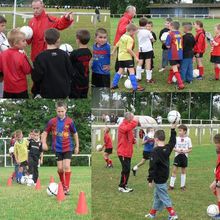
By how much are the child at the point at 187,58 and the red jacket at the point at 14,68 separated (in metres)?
3.14

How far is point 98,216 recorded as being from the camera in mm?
5648

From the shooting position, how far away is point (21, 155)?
941cm

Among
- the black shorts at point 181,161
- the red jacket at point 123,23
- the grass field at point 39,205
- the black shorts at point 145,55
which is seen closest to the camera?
the grass field at point 39,205

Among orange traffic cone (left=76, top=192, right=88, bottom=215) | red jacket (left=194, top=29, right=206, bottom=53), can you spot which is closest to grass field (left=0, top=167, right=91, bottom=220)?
orange traffic cone (left=76, top=192, right=88, bottom=215)

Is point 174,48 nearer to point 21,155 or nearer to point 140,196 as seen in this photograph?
point 140,196

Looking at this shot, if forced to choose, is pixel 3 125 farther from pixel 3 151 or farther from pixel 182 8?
pixel 182 8

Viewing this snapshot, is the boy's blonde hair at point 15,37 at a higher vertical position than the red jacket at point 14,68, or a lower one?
higher

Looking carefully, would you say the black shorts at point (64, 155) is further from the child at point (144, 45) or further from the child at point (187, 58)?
the child at point (187, 58)

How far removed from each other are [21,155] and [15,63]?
4.20 meters

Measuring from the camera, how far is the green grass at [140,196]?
581 cm

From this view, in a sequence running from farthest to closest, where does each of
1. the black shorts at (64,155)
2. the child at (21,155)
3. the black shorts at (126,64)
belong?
the child at (21,155), the black shorts at (126,64), the black shorts at (64,155)

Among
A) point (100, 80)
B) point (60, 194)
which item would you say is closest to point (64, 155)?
point (60, 194)

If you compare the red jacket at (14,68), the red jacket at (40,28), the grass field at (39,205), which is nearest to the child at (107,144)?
the grass field at (39,205)

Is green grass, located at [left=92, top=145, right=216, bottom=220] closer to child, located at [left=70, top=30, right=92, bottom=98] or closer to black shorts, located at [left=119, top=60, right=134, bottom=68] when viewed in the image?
child, located at [left=70, top=30, right=92, bottom=98]
